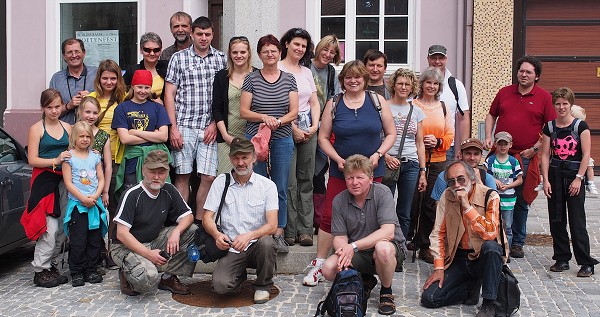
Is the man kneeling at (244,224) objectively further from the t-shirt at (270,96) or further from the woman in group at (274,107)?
the t-shirt at (270,96)

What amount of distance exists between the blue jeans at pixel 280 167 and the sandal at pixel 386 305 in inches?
49.9

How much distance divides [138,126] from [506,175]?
3244 millimetres

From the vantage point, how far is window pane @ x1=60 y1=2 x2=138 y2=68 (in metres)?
12.5

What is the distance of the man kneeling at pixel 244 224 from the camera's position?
239 inches

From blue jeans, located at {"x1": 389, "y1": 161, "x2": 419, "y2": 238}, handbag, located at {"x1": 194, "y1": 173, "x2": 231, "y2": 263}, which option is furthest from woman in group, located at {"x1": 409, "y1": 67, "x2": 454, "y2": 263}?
handbag, located at {"x1": 194, "y1": 173, "x2": 231, "y2": 263}

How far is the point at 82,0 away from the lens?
12.7 metres

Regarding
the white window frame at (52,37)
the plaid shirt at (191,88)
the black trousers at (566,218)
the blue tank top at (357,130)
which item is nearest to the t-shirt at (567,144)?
the black trousers at (566,218)

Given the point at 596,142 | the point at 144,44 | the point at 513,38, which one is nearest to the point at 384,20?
the point at 513,38

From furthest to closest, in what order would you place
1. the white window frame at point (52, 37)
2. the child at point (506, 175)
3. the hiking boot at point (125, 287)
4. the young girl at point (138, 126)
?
the white window frame at point (52, 37)
the child at point (506, 175)
the young girl at point (138, 126)
the hiking boot at point (125, 287)

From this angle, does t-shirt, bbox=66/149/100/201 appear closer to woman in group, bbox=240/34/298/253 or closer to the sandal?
woman in group, bbox=240/34/298/253

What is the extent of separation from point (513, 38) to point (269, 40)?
20.8 feet

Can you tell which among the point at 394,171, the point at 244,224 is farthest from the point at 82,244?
the point at 394,171

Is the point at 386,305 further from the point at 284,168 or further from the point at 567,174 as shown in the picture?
the point at 567,174

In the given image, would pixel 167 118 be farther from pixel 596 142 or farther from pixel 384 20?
pixel 596 142
